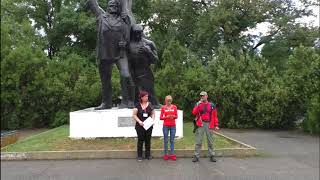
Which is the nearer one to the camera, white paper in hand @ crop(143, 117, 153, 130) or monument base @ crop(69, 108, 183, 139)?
white paper in hand @ crop(143, 117, 153, 130)

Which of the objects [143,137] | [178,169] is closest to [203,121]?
[143,137]

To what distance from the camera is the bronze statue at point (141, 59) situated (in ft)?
39.0

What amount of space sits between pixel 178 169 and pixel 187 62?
13.8 metres

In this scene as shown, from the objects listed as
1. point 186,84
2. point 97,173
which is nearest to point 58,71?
point 186,84

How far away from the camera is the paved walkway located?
7.38 meters

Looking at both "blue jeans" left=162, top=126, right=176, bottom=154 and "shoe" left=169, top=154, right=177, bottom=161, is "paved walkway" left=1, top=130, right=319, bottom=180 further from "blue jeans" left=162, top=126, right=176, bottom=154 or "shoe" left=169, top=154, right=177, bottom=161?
"blue jeans" left=162, top=126, right=176, bottom=154

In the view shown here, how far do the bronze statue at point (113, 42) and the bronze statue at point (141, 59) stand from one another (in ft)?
0.99

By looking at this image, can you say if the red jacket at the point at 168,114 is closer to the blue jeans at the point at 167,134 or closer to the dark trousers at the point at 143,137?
the blue jeans at the point at 167,134

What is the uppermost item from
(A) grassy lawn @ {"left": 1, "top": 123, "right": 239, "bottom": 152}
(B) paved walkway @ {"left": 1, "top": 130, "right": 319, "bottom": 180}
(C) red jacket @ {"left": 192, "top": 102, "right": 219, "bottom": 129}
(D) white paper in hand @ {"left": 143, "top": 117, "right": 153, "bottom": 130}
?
(C) red jacket @ {"left": 192, "top": 102, "right": 219, "bottom": 129}

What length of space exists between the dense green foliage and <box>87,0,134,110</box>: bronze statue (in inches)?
66.9

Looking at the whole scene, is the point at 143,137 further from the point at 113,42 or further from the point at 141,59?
the point at 141,59

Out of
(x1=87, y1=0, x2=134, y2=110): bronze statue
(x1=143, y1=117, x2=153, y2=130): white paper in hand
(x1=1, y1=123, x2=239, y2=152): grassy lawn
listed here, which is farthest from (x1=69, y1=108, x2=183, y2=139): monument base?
(x1=143, y1=117, x2=153, y2=130): white paper in hand

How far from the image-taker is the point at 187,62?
21.5 meters

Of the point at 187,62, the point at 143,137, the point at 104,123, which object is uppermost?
the point at 187,62
